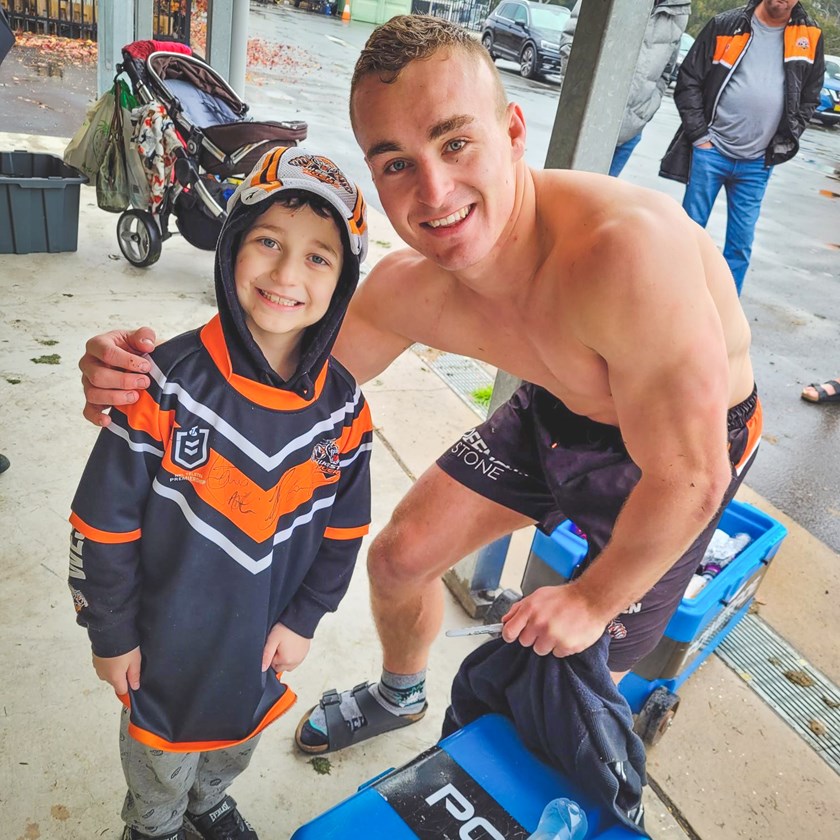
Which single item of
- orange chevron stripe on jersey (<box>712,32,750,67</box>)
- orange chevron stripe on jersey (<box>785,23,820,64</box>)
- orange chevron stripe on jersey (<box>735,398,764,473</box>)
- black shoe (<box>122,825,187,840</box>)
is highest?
orange chevron stripe on jersey (<box>785,23,820,64</box>)

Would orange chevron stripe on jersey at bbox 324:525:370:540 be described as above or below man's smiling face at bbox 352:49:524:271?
Answer: below

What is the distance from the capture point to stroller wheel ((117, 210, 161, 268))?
4.88 meters

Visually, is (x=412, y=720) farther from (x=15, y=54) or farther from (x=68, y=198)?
(x=15, y=54)

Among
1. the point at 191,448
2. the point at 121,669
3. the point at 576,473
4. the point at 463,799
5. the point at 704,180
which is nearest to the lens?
the point at 463,799

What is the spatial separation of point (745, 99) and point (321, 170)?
4.02m

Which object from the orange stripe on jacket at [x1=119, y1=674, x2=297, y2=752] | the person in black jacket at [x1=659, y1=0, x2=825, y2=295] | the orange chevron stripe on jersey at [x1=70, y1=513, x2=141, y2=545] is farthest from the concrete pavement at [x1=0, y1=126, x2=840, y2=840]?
the person in black jacket at [x1=659, y1=0, x2=825, y2=295]

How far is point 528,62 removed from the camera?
18141 millimetres

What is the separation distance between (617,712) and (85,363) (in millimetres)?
1154

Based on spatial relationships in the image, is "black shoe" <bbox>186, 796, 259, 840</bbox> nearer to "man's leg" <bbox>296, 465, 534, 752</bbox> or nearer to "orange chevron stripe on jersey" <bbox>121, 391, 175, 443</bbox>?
"man's leg" <bbox>296, 465, 534, 752</bbox>

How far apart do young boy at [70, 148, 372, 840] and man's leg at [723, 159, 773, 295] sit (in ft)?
13.1

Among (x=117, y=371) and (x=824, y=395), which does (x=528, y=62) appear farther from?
(x=117, y=371)

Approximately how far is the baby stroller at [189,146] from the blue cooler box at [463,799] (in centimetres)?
384

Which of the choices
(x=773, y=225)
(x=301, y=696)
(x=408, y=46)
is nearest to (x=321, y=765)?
(x=301, y=696)
